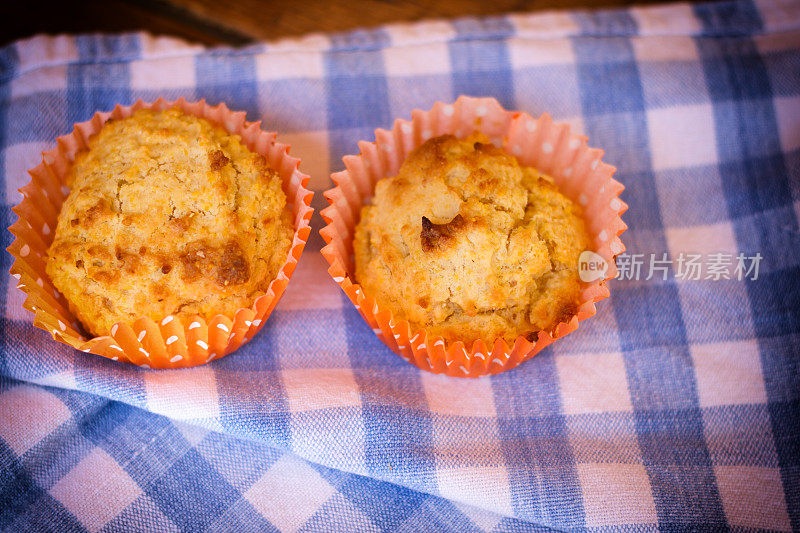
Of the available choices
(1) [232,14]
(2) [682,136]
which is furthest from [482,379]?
(1) [232,14]

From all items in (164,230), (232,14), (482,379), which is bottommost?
(482,379)

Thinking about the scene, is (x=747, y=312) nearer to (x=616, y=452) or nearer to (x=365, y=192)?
(x=616, y=452)

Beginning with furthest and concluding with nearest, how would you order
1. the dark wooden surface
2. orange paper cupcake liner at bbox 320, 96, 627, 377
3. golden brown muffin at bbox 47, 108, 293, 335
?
the dark wooden surface → orange paper cupcake liner at bbox 320, 96, 627, 377 → golden brown muffin at bbox 47, 108, 293, 335

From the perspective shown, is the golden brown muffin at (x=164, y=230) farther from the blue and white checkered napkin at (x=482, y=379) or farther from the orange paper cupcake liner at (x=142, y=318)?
the blue and white checkered napkin at (x=482, y=379)

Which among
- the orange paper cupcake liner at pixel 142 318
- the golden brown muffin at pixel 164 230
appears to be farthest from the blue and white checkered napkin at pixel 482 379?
the golden brown muffin at pixel 164 230

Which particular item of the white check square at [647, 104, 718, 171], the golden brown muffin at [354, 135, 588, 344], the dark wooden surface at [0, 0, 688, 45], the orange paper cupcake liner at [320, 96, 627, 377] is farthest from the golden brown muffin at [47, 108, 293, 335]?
the white check square at [647, 104, 718, 171]

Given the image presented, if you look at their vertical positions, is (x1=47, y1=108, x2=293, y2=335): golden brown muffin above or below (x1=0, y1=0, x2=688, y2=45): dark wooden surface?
below

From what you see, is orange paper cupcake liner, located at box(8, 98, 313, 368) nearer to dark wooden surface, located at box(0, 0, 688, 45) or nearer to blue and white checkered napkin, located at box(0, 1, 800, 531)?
blue and white checkered napkin, located at box(0, 1, 800, 531)

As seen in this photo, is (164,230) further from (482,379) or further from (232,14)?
(232,14)
